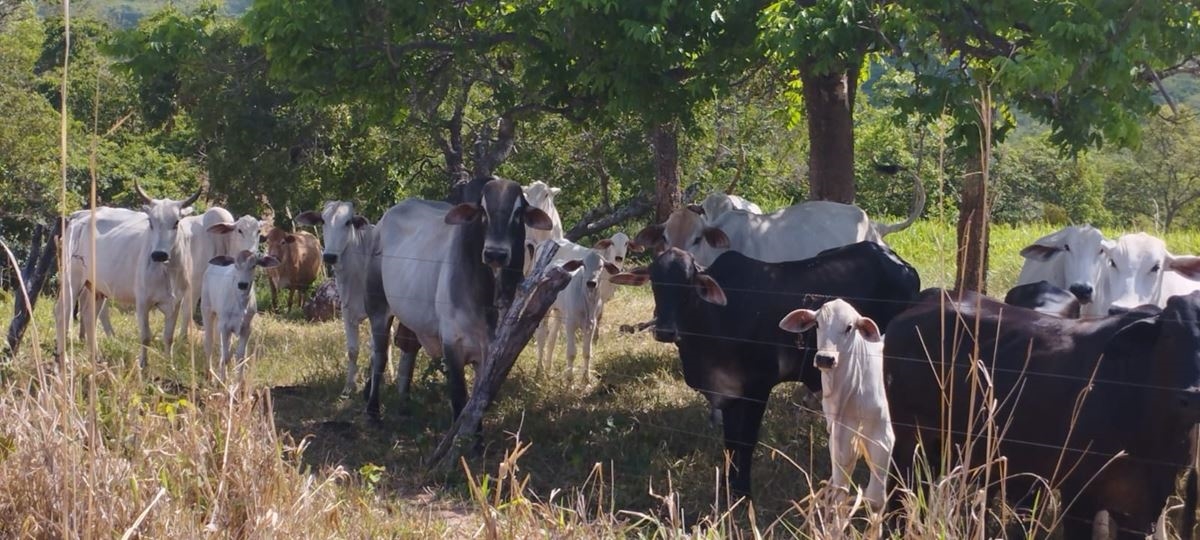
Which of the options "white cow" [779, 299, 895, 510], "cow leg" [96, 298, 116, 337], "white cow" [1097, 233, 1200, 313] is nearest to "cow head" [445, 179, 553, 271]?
"white cow" [779, 299, 895, 510]

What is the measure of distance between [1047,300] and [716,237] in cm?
213

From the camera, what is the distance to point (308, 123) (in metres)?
15.4

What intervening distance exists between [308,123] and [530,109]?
5668mm

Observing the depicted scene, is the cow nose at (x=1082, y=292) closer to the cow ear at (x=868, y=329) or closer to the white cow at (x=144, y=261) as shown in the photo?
the cow ear at (x=868, y=329)

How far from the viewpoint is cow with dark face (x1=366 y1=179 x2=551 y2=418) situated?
8.02 m

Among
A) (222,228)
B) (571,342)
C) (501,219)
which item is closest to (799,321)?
(501,219)

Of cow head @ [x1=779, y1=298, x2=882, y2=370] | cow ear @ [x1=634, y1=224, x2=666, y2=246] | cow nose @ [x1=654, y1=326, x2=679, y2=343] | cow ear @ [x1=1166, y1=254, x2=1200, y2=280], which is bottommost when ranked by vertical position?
cow nose @ [x1=654, y1=326, x2=679, y2=343]

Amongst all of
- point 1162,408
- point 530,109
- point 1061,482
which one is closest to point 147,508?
point 1061,482

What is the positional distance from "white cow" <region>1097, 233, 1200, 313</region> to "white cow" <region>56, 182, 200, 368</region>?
6.93 meters

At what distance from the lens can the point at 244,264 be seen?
32.4 feet

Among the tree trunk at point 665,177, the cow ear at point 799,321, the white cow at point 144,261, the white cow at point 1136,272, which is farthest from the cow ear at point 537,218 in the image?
the tree trunk at point 665,177

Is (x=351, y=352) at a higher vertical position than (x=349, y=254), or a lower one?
lower

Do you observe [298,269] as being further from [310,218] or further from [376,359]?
[376,359]

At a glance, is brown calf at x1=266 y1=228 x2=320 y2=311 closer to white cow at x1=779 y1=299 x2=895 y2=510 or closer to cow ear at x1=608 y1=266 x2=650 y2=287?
cow ear at x1=608 y1=266 x2=650 y2=287
